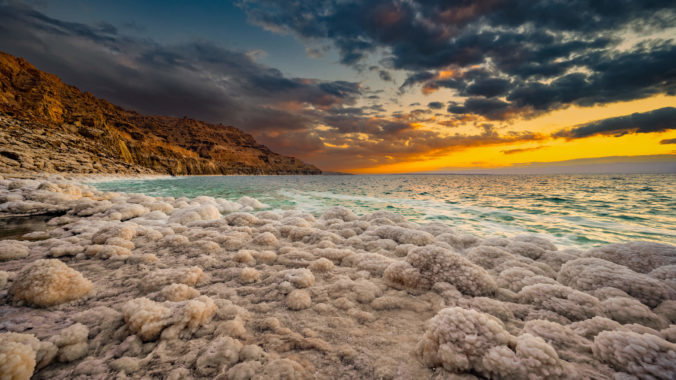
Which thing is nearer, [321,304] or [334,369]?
[334,369]

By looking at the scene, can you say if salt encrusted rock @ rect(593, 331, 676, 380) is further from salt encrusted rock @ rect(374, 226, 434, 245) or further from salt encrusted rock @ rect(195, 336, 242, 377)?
salt encrusted rock @ rect(374, 226, 434, 245)

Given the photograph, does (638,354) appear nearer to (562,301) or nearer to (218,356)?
(562,301)

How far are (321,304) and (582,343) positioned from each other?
2238 millimetres

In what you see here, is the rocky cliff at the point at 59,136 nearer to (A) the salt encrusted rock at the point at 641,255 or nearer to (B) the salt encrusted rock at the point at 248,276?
(B) the salt encrusted rock at the point at 248,276

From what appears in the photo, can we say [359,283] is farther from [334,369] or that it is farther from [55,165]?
[55,165]

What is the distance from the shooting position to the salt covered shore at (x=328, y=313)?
5.19 ft

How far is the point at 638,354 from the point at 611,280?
1.83 m

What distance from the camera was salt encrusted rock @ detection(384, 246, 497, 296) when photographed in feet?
9.13

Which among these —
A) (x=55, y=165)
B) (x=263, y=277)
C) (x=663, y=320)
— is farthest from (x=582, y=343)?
(x=55, y=165)

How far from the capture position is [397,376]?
1605 millimetres

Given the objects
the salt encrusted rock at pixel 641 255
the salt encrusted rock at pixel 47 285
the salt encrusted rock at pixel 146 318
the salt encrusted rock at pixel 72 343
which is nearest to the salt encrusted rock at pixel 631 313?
the salt encrusted rock at pixel 641 255

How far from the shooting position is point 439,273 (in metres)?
2.98

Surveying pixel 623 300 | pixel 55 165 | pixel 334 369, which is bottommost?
pixel 334 369

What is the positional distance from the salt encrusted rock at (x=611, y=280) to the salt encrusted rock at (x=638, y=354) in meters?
1.51
